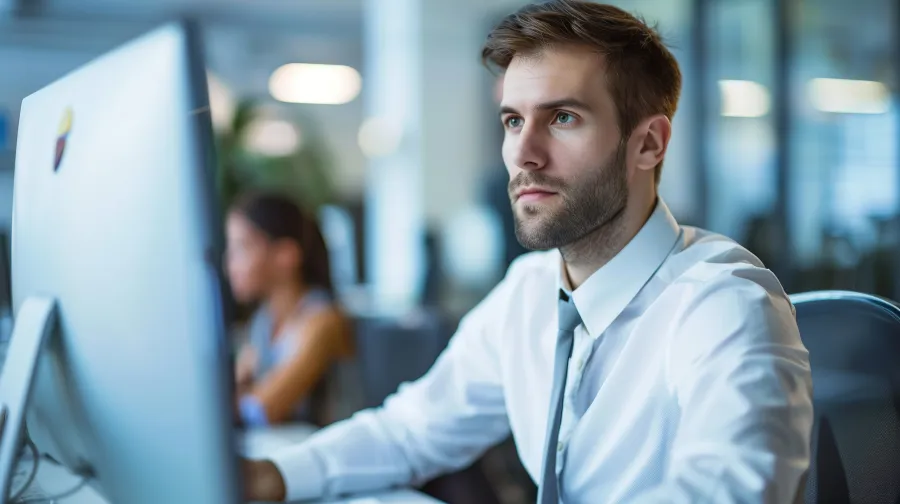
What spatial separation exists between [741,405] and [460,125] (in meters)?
6.54

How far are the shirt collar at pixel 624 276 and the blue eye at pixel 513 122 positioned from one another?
20 cm

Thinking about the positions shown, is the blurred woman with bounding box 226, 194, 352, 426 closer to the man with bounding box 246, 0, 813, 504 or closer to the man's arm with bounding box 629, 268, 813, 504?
the man with bounding box 246, 0, 813, 504

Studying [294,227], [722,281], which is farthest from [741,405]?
[294,227]

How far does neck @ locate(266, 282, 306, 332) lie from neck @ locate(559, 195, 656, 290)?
1.58m

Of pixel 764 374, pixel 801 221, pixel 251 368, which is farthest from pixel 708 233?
pixel 801 221

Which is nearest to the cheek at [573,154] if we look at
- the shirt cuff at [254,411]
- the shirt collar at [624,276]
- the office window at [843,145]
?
the shirt collar at [624,276]

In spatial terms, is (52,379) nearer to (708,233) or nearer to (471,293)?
(708,233)

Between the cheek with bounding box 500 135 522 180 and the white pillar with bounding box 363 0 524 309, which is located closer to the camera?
the cheek with bounding box 500 135 522 180

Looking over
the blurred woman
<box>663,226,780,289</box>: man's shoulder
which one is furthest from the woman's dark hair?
<box>663,226,780,289</box>: man's shoulder

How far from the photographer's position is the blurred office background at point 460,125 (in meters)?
3.91

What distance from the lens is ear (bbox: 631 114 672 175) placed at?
1.06 m

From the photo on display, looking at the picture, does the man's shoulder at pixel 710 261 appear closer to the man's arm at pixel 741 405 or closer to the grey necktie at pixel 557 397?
the man's arm at pixel 741 405

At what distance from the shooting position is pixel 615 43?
3.37ft

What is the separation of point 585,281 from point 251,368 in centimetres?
173
